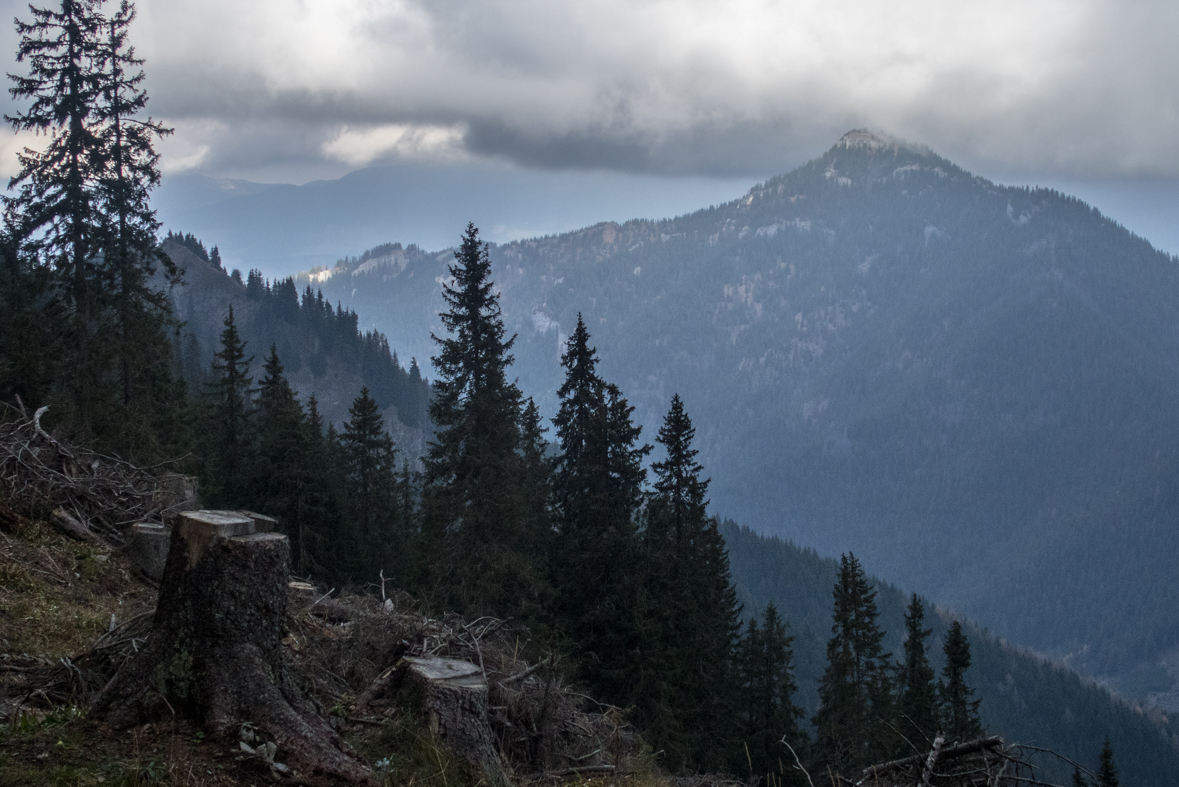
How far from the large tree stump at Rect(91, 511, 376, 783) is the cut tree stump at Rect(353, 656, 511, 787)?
2.53 ft

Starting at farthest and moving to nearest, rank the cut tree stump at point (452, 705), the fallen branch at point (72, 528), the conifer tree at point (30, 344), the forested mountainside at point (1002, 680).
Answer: the forested mountainside at point (1002, 680), the conifer tree at point (30, 344), the fallen branch at point (72, 528), the cut tree stump at point (452, 705)

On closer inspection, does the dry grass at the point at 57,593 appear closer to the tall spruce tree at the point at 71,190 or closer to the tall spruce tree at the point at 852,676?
the tall spruce tree at the point at 71,190

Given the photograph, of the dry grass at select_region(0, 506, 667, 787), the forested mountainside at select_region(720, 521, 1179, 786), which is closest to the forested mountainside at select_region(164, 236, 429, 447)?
the forested mountainside at select_region(720, 521, 1179, 786)

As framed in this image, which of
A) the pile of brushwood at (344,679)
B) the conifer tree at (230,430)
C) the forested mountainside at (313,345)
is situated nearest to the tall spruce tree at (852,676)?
the conifer tree at (230,430)

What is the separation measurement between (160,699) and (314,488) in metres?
30.3

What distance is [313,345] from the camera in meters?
162

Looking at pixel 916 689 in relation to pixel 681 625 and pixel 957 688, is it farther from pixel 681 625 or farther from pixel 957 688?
pixel 681 625

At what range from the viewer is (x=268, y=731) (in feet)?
16.5

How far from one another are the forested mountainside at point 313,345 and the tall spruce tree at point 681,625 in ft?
360

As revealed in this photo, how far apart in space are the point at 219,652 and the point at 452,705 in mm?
1676

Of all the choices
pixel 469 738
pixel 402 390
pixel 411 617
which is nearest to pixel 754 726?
pixel 411 617

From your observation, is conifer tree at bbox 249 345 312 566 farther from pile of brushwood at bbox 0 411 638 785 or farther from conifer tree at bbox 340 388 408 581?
pile of brushwood at bbox 0 411 638 785

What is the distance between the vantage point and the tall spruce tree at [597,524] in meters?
24.7

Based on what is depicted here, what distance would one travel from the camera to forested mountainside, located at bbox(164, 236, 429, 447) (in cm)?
14825
